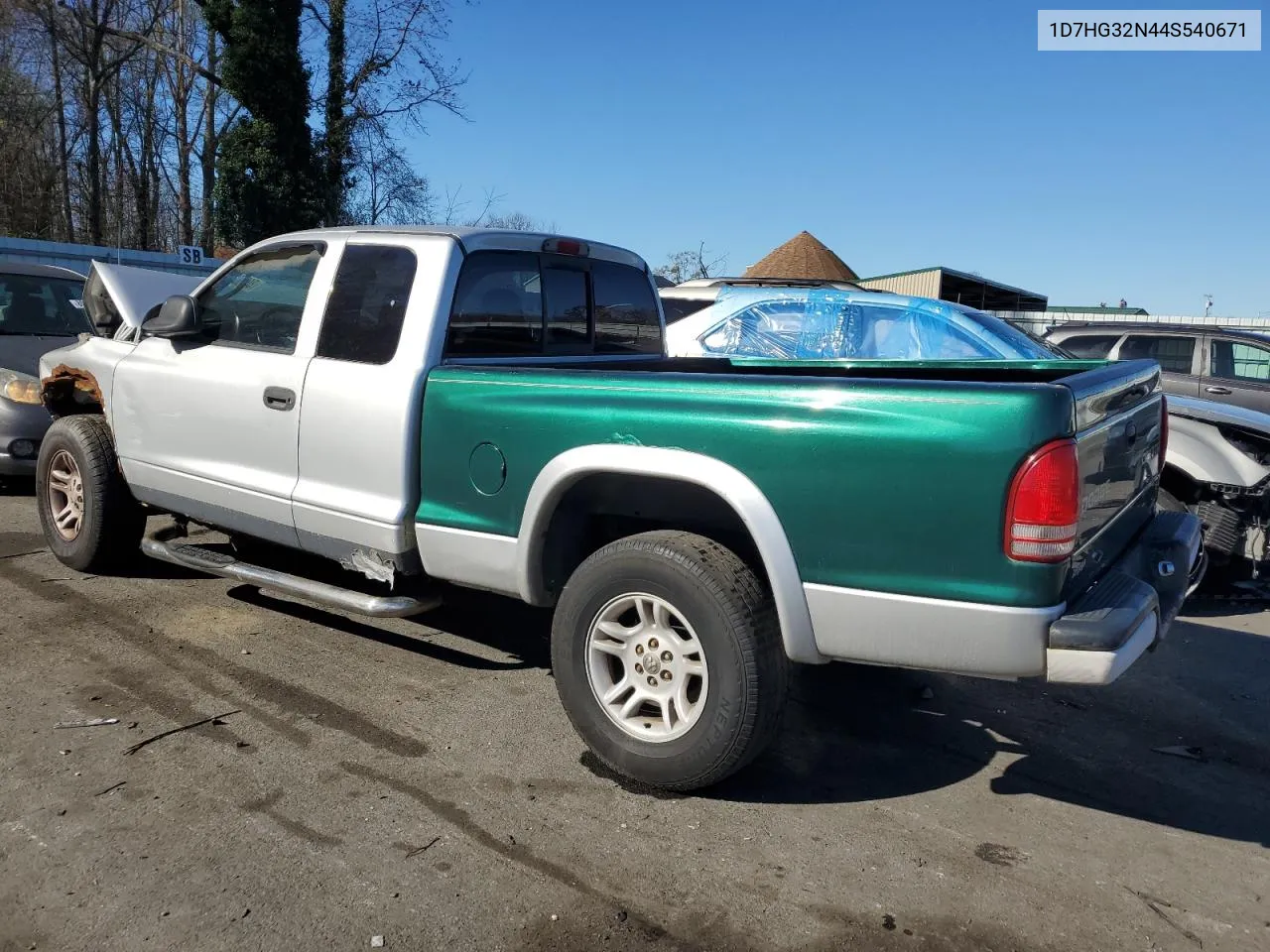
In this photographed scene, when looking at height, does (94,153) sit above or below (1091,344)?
above

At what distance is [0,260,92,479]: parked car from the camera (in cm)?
734

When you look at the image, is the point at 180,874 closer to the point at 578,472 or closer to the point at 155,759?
the point at 155,759

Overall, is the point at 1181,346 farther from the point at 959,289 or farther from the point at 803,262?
the point at 803,262

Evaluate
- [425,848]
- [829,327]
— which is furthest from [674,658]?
[829,327]

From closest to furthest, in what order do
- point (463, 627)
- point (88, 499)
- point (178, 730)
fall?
point (178, 730) < point (463, 627) < point (88, 499)

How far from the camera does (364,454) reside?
3.94m

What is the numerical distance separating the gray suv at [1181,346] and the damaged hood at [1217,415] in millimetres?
3717

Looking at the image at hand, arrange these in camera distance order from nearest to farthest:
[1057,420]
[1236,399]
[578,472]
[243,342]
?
[1057,420] < [578,472] < [243,342] < [1236,399]

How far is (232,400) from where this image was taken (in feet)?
14.7

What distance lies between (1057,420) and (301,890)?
2.46 m

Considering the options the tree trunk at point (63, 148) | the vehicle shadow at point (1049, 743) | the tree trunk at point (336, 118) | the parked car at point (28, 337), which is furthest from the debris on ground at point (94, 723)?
the tree trunk at point (63, 148)

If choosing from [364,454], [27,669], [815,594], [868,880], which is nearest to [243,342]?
[364,454]

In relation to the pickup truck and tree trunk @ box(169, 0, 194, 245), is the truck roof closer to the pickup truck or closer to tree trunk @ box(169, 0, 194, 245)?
the pickup truck

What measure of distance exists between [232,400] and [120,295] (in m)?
1.84
